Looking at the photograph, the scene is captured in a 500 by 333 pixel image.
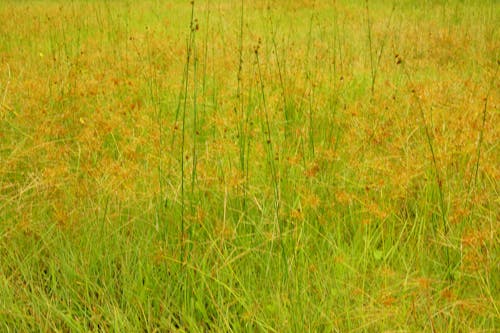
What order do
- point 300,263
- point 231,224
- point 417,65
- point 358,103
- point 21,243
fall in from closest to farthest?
point 300,263 < point 21,243 < point 231,224 < point 358,103 < point 417,65

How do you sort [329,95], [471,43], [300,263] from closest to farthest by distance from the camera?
1. [300,263]
2. [329,95]
3. [471,43]

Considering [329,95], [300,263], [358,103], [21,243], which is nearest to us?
[300,263]

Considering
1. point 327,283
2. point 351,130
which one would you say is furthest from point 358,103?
→ point 327,283

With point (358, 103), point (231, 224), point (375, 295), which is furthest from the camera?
point (358, 103)

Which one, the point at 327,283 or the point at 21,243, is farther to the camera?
the point at 21,243

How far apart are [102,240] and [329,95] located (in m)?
2.15

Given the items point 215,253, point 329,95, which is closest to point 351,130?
point 329,95

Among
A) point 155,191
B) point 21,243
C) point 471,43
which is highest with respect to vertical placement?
point 471,43

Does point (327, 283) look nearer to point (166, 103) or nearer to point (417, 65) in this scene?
point (166, 103)

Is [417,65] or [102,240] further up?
[417,65]

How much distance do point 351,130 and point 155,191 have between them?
1115 millimetres

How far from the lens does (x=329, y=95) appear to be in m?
3.53

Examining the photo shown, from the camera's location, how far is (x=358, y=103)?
3.27 meters

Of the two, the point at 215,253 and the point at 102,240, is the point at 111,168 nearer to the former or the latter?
the point at 102,240
